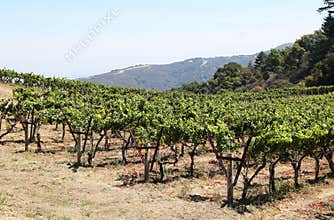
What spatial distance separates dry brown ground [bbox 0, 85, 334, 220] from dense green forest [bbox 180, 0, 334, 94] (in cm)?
5960

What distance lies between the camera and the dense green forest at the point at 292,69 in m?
77.8

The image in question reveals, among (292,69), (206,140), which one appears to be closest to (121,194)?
(206,140)

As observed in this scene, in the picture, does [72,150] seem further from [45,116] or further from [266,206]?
[266,206]

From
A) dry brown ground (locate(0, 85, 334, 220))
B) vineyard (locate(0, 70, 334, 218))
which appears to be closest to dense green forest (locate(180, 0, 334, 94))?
vineyard (locate(0, 70, 334, 218))

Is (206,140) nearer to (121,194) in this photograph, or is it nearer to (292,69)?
(121,194)

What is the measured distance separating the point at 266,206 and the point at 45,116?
52.0ft

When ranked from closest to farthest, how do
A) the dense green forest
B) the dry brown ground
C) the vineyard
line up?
the dry brown ground
the vineyard
the dense green forest

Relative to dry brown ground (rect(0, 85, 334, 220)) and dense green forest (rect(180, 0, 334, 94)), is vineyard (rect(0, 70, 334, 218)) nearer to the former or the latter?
dry brown ground (rect(0, 85, 334, 220))

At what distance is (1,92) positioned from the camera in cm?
5003

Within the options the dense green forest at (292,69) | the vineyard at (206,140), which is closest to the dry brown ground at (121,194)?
the vineyard at (206,140)

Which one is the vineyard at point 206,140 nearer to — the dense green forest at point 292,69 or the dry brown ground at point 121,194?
the dry brown ground at point 121,194

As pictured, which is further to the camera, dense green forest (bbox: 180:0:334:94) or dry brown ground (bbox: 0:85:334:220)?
dense green forest (bbox: 180:0:334:94)

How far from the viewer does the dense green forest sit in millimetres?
77750

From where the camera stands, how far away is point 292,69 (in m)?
104
